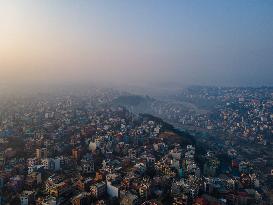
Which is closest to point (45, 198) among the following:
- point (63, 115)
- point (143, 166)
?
point (143, 166)

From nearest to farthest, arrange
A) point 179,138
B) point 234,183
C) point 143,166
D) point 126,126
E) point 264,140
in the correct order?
point 234,183 < point 143,166 < point 179,138 < point 126,126 < point 264,140

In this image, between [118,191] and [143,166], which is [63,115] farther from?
[118,191]

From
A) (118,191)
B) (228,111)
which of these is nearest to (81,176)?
(118,191)

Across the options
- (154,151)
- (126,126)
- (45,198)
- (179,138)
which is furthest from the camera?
(126,126)

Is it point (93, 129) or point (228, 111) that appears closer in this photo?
point (93, 129)

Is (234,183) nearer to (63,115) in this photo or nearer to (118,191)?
(118,191)

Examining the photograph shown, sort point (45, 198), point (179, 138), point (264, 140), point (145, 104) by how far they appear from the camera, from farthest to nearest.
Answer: point (145, 104) → point (264, 140) → point (179, 138) → point (45, 198)
